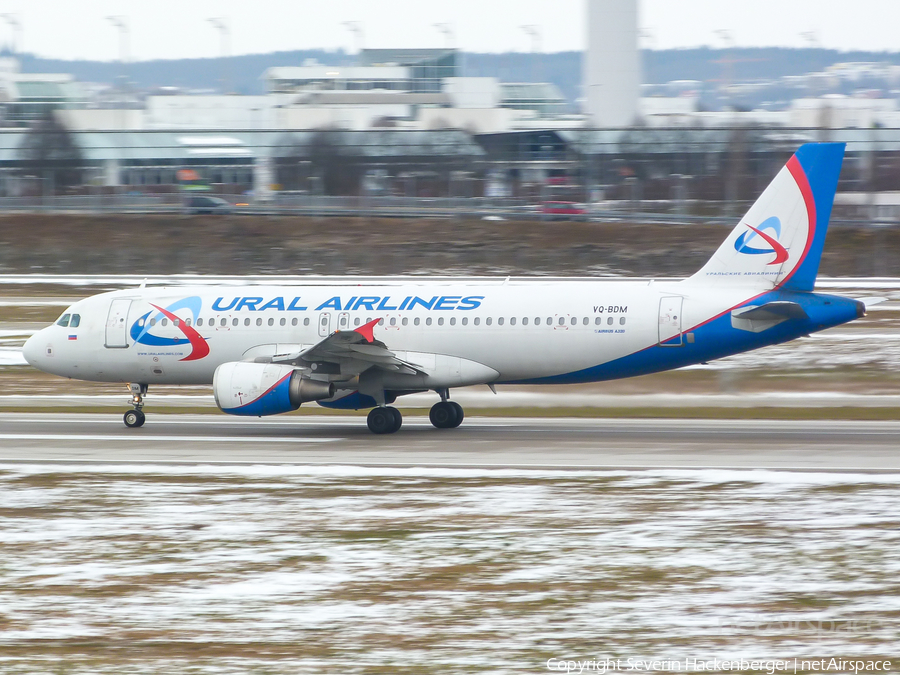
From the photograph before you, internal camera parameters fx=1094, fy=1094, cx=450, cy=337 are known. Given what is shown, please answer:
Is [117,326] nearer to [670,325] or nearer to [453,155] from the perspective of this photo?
[670,325]

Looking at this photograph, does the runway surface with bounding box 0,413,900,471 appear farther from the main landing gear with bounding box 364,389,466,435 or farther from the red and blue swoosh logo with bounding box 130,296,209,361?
the red and blue swoosh logo with bounding box 130,296,209,361

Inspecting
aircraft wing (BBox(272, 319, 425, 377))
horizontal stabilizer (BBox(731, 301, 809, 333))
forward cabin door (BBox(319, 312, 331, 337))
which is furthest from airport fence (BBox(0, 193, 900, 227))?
aircraft wing (BBox(272, 319, 425, 377))

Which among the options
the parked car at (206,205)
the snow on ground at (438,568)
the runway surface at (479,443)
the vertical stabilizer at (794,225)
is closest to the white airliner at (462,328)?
the vertical stabilizer at (794,225)

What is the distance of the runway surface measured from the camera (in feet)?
67.9

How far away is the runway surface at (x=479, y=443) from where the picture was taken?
814 inches

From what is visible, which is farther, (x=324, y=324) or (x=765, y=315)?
(x=324, y=324)

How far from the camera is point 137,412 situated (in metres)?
26.7

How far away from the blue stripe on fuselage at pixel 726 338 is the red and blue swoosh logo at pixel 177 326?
900 centimetres

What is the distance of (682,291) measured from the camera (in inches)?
968

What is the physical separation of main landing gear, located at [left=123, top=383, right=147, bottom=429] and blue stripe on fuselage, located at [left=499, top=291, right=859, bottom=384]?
407 inches

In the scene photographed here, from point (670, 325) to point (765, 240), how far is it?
9.39ft

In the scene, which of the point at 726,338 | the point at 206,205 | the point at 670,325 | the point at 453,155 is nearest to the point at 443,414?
the point at 670,325

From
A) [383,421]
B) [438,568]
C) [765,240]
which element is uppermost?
[765,240]

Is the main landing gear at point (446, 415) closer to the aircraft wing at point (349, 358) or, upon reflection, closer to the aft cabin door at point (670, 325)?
the aircraft wing at point (349, 358)
